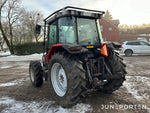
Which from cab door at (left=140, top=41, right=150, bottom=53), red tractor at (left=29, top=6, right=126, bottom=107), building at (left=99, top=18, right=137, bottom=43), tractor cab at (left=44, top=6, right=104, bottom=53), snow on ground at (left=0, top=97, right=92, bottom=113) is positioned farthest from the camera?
building at (left=99, top=18, right=137, bottom=43)

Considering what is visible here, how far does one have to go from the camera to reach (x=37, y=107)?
287 cm

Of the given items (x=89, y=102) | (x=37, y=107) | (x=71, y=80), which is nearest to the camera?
(x=71, y=80)

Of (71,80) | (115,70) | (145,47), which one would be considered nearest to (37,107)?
(71,80)

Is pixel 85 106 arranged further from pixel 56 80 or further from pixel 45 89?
pixel 45 89

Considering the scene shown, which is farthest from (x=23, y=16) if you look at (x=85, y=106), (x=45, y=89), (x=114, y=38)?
(x=85, y=106)

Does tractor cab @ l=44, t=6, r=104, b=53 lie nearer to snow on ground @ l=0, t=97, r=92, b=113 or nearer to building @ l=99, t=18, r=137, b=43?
snow on ground @ l=0, t=97, r=92, b=113

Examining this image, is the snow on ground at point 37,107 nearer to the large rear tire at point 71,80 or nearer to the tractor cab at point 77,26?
the large rear tire at point 71,80

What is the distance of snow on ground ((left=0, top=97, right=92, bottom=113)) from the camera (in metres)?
2.65

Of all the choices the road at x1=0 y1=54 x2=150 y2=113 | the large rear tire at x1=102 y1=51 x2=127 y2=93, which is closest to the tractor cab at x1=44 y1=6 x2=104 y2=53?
the large rear tire at x1=102 y1=51 x2=127 y2=93

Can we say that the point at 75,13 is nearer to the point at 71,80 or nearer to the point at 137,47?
the point at 71,80

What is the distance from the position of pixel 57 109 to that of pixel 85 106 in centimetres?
66

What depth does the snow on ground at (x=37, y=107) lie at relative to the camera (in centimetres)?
265

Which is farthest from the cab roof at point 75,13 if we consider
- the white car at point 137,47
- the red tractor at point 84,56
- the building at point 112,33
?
the building at point 112,33

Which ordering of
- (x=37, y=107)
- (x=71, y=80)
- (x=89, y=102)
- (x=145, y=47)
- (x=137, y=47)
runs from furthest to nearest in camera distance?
(x=137, y=47) < (x=145, y=47) < (x=89, y=102) < (x=37, y=107) < (x=71, y=80)
